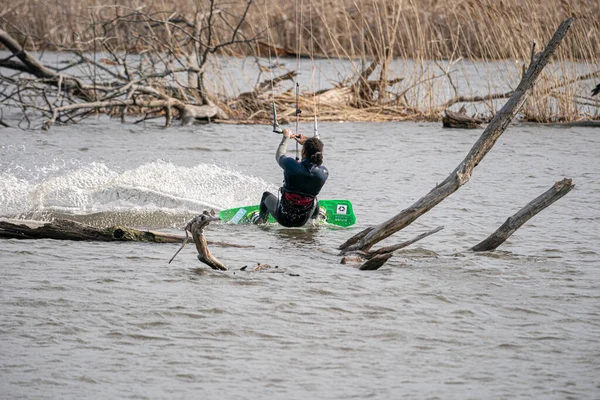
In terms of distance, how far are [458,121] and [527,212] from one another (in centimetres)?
999

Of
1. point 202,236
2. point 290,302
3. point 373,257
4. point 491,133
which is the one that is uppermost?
point 491,133

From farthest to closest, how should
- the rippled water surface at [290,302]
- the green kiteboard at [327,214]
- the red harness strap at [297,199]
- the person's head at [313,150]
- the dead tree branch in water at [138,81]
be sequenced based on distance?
the dead tree branch in water at [138,81] < the green kiteboard at [327,214] < the red harness strap at [297,199] < the person's head at [313,150] < the rippled water surface at [290,302]

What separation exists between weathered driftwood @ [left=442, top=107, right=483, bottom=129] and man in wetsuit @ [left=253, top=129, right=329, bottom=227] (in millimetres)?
8232

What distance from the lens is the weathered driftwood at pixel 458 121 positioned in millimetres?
16953

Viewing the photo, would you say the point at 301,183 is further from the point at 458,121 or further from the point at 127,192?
the point at 458,121

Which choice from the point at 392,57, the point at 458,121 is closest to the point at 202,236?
the point at 458,121

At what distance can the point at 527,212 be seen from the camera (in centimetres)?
727

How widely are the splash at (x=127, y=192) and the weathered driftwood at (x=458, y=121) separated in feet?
20.7

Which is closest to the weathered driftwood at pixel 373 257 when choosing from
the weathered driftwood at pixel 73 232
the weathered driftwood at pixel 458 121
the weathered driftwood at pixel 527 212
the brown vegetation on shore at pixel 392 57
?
the weathered driftwood at pixel 527 212

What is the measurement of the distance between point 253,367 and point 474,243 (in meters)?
3.97

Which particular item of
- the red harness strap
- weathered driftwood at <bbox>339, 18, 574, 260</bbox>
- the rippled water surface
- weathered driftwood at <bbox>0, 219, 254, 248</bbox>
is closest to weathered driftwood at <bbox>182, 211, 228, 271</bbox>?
the rippled water surface

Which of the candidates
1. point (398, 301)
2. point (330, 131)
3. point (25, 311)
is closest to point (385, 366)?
point (398, 301)

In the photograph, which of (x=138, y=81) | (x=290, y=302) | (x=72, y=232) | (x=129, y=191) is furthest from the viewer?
(x=138, y=81)

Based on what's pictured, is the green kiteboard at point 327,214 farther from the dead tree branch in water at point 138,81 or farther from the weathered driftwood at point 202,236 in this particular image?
the dead tree branch in water at point 138,81
